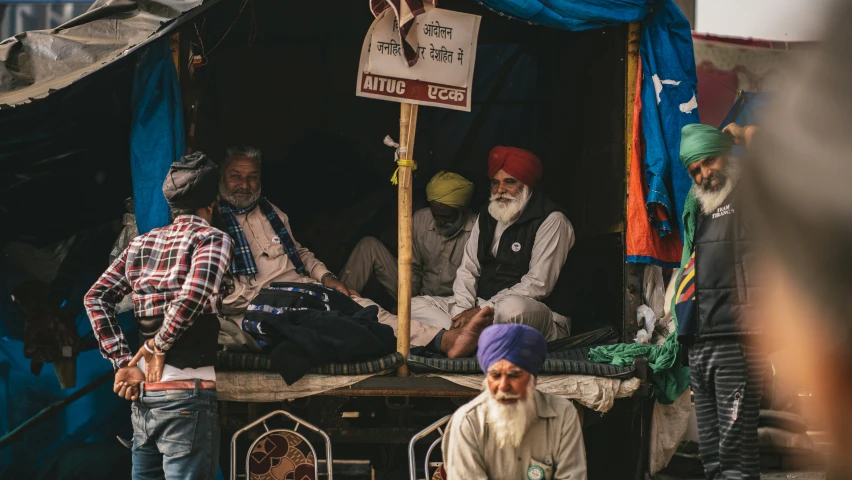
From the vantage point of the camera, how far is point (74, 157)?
5824 millimetres

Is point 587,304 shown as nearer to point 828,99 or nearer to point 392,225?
point 392,225

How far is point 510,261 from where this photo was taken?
6.62 m

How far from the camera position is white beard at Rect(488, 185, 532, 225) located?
22.1ft

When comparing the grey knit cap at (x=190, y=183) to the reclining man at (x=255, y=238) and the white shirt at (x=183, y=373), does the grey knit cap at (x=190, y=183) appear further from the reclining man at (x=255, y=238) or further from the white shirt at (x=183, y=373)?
the reclining man at (x=255, y=238)

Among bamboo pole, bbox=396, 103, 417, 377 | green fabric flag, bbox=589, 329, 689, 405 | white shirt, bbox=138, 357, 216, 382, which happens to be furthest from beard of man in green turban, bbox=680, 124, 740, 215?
white shirt, bbox=138, 357, 216, 382

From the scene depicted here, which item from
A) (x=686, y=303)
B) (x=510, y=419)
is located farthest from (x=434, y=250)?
(x=510, y=419)

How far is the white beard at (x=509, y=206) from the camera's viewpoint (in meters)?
6.72

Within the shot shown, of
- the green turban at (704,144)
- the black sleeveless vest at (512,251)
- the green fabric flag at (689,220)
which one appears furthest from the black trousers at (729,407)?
the black sleeveless vest at (512,251)

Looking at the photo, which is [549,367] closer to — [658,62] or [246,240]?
[658,62]

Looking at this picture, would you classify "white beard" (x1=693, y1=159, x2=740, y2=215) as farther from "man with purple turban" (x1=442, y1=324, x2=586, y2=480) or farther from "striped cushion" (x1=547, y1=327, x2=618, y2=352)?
"man with purple turban" (x1=442, y1=324, x2=586, y2=480)

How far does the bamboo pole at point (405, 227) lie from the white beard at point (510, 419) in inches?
62.7

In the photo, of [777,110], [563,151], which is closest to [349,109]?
[563,151]

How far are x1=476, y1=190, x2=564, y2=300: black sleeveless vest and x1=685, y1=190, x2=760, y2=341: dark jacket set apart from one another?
1713mm

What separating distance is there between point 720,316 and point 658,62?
1831 millimetres
